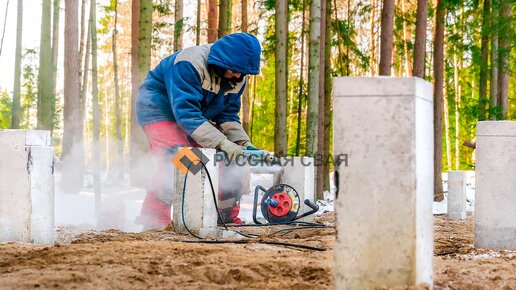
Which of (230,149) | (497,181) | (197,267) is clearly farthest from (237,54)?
(197,267)

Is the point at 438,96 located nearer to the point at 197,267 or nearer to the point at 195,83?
the point at 195,83

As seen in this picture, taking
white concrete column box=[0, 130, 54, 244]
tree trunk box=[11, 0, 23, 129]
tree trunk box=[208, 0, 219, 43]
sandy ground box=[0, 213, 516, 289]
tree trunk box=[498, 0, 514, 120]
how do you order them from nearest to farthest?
sandy ground box=[0, 213, 516, 289] < white concrete column box=[0, 130, 54, 244] < tree trunk box=[498, 0, 514, 120] < tree trunk box=[208, 0, 219, 43] < tree trunk box=[11, 0, 23, 129]

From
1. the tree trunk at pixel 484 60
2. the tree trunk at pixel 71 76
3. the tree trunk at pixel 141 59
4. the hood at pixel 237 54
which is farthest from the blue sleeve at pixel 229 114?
the tree trunk at pixel 484 60

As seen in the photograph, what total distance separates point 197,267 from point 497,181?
281cm

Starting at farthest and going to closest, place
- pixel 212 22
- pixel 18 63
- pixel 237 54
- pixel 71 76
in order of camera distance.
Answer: pixel 18 63, pixel 212 22, pixel 71 76, pixel 237 54

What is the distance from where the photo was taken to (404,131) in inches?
110

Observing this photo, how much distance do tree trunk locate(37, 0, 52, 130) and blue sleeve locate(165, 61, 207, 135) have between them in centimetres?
1174

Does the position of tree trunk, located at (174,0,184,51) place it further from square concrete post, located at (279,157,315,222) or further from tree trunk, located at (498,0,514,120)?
square concrete post, located at (279,157,315,222)

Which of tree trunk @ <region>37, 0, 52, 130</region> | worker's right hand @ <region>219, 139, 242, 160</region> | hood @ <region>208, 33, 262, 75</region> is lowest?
worker's right hand @ <region>219, 139, 242, 160</region>

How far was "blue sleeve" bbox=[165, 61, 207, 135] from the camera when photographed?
6633mm

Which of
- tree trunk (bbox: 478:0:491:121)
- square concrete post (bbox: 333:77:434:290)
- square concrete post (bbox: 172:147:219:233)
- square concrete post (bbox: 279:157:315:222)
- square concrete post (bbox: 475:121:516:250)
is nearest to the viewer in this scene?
square concrete post (bbox: 333:77:434:290)

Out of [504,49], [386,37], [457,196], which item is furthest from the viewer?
[504,49]

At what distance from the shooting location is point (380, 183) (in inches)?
111

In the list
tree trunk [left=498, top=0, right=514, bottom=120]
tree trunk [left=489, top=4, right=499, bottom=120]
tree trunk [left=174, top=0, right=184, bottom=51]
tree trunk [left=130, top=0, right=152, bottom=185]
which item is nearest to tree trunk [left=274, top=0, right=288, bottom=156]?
tree trunk [left=130, top=0, right=152, bottom=185]
